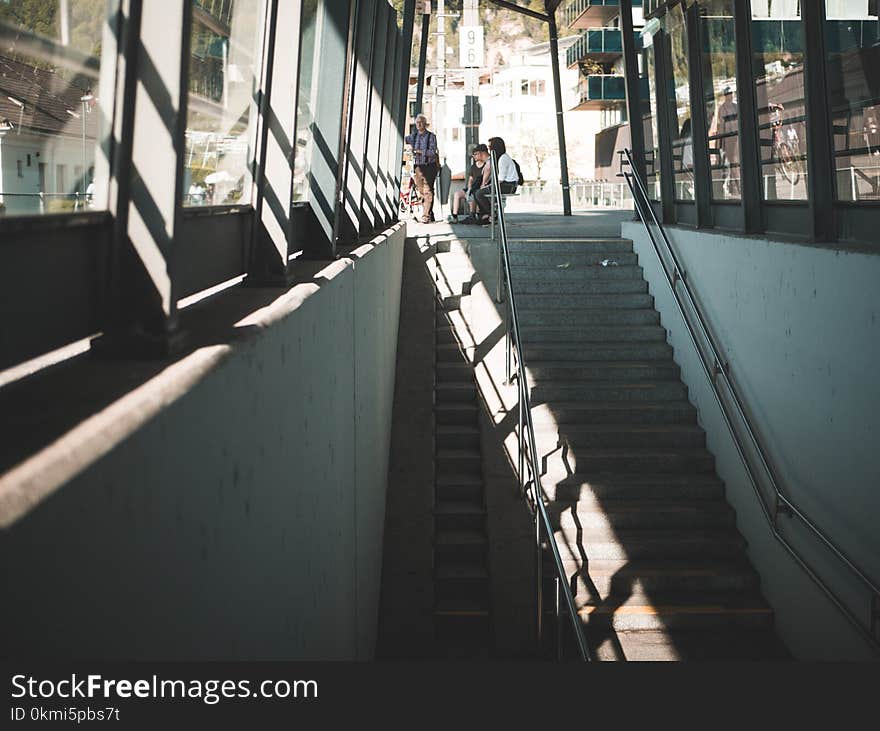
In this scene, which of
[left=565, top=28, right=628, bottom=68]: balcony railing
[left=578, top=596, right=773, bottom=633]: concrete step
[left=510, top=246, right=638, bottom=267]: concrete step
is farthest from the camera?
[left=565, top=28, right=628, bottom=68]: balcony railing

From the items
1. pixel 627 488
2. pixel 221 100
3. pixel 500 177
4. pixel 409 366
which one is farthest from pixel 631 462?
pixel 500 177

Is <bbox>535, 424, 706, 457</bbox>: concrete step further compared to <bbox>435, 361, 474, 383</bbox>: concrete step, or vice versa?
<bbox>435, 361, 474, 383</bbox>: concrete step

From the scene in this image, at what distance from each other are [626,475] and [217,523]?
8297mm

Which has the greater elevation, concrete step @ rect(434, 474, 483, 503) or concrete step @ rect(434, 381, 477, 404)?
concrete step @ rect(434, 381, 477, 404)

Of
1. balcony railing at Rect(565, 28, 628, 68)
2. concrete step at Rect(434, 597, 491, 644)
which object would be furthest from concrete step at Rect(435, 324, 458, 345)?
balcony railing at Rect(565, 28, 628, 68)

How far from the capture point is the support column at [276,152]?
459cm

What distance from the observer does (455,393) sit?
1149cm

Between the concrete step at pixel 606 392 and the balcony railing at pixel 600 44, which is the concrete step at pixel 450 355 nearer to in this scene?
the concrete step at pixel 606 392

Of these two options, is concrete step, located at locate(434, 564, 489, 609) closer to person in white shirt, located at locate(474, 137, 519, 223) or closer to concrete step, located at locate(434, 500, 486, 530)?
concrete step, located at locate(434, 500, 486, 530)

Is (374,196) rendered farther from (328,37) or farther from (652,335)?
(328,37)

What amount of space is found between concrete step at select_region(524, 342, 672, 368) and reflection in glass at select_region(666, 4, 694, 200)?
177 cm

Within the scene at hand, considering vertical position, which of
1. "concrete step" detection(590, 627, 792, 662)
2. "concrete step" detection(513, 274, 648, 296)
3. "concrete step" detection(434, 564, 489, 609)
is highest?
"concrete step" detection(513, 274, 648, 296)

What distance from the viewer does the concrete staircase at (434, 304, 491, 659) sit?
8625 millimetres

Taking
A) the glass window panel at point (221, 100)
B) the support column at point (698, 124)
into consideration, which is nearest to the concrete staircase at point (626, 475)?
the support column at point (698, 124)
